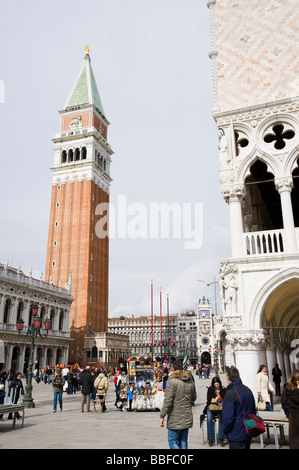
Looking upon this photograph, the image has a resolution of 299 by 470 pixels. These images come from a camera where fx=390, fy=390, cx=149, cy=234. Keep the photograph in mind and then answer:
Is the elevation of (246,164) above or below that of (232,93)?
below

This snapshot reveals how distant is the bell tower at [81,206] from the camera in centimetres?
5575

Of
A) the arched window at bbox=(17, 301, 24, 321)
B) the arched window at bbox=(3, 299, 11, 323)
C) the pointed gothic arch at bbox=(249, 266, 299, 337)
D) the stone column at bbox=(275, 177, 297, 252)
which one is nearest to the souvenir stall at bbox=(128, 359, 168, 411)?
the pointed gothic arch at bbox=(249, 266, 299, 337)

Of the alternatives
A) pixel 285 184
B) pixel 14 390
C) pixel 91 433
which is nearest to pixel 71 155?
pixel 14 390

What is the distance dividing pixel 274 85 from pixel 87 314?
47034mm

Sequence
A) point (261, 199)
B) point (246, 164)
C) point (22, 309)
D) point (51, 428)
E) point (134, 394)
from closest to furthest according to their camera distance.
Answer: point (51, 428), point (246, 164), point (134, 394), point (261, 199), point (22, 309)

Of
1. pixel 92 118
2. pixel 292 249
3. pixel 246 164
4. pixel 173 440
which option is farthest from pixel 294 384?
pixel 92 118

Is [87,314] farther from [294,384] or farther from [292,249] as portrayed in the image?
[294,384]

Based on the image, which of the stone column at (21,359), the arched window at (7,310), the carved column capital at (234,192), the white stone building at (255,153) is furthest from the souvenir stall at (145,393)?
the stone column at (21,359)

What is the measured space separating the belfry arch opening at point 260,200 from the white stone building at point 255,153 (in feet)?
0.29

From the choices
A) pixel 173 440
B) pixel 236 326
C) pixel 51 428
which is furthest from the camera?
pixel 236 326

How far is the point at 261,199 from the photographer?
15.7 metres

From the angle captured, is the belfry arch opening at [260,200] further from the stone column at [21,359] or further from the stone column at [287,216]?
the stone column at [21,359]

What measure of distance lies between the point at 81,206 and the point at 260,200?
4537 cm

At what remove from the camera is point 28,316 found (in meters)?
43.3
